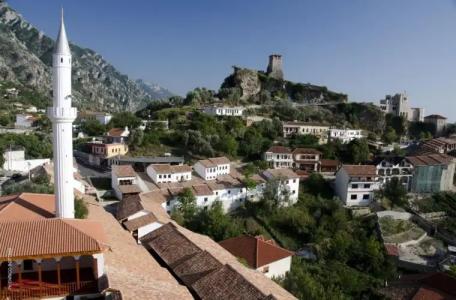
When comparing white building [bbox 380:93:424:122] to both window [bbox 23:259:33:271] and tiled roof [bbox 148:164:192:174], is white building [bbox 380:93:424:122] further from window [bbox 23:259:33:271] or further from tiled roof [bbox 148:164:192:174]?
window [bbox 23:259:33:271]

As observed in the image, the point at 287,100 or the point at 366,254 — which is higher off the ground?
the point at 287,100

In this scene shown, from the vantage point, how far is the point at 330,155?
52.4m

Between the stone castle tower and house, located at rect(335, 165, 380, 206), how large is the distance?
50950 mm

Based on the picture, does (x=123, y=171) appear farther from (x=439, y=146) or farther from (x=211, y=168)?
(x=439, y=146)

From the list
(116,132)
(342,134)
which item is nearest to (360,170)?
(342,134)

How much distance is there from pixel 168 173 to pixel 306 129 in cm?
3076

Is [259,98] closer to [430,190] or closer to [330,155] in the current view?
[330,155]

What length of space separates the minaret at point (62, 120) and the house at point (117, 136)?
31.4m

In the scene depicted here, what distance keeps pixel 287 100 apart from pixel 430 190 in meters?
39.7

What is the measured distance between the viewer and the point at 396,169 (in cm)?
4453

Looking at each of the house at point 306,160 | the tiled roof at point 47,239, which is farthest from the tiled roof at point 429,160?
the tiled roof at point 47,239

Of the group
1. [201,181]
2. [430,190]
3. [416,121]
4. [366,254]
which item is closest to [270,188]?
[201,181]

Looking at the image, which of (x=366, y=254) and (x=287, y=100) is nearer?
(x=366, y=254)

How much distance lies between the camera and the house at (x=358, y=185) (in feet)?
135
